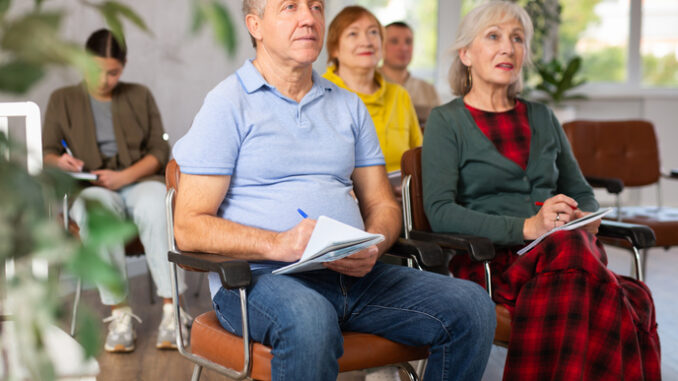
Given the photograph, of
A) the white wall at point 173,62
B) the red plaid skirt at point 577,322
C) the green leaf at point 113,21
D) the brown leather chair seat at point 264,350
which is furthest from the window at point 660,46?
the green leaf at point 113,21

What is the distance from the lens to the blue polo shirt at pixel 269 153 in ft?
5.75

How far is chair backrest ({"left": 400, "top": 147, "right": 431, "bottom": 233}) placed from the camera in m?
2.24

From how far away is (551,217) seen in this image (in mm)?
2043

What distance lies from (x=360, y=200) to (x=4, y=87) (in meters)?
1.66

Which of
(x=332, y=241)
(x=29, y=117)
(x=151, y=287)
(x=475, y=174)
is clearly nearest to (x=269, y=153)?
(x=332, y=241)

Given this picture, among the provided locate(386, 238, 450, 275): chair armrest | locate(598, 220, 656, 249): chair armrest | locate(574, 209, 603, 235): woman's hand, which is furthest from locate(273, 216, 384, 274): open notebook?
locate(598, 220, 656, 249): chair armrest

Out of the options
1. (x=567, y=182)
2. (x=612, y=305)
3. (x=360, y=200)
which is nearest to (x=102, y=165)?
(x=360, y=200)

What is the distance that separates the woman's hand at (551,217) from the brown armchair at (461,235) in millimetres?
177

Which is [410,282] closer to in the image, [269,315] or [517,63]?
[269,315]

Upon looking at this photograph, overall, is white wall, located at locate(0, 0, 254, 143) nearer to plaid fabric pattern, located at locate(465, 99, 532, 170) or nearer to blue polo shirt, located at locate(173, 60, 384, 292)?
plaid fabric pattern, located at locate(465, 99, 532, 170)

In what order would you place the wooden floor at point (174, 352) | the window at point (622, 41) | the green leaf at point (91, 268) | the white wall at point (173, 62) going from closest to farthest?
1. the green leaf at point (91, 268)
2. the wooden floor at point (174, 352)
3. the white wall at point (173, 62)
4. the window at point (622, 41)

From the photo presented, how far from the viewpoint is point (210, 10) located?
0.40 m

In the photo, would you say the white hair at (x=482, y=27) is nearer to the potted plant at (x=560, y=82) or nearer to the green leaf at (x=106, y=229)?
the green leaf at (x=106, y=229)

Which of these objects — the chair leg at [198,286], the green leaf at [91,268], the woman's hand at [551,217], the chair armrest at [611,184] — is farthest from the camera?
the chair leg at [198,286]
